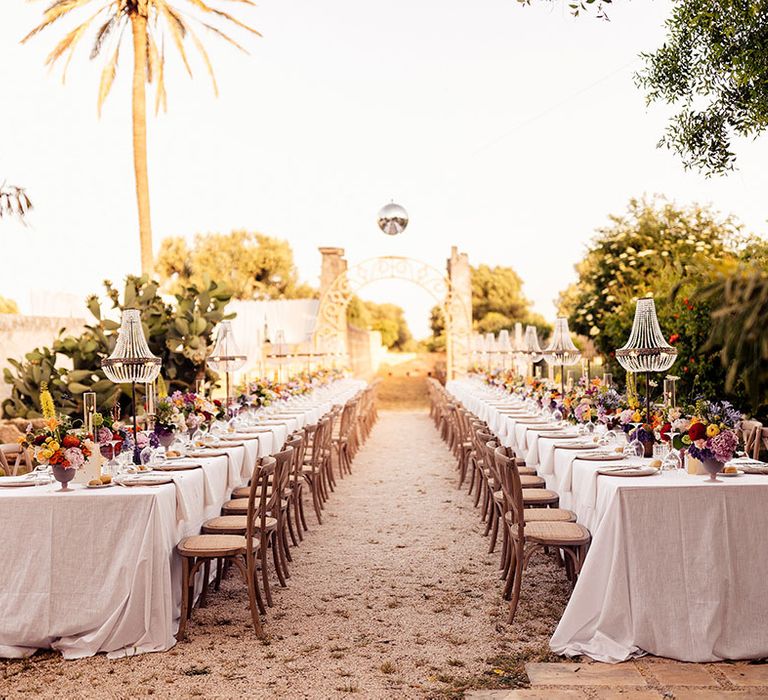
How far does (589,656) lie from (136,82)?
13.3 m

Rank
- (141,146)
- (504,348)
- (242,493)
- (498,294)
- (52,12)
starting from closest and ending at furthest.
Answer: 1. (242,493)
2. (52,12)
3. (141,146)
4. (504,348)
5. (498,294)

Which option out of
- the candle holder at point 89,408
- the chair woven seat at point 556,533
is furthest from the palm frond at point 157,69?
the chair woven seat at point 556,533

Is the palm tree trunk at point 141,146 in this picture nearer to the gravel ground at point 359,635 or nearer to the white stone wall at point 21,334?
the white stone wall at point 21,334

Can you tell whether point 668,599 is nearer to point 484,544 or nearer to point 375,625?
point 375,625

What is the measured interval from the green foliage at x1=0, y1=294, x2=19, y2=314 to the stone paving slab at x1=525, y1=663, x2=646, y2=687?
16.0 m

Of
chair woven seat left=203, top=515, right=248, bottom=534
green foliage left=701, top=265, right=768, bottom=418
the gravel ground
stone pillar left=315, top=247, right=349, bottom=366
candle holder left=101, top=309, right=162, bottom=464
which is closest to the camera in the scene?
green foliage left=701, top=265, right=768, bottom=418

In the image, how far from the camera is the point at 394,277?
20.3 metres

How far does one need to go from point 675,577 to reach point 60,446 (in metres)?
3.05

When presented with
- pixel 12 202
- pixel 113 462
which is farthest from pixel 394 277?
pixel 113 462

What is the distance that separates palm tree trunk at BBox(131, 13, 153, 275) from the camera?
14594mm

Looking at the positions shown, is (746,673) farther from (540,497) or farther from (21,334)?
(21,334)

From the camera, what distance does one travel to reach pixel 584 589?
4145 millimetres

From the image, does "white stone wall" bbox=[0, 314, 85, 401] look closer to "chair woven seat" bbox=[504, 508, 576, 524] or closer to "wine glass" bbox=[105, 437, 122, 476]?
"wine glass" bbox=[105, 437, 122, 476]

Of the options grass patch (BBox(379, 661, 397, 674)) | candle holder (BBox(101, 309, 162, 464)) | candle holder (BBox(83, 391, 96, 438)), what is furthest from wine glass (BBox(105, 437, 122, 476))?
grass patch (BBox(379, 661, 397, 674))
